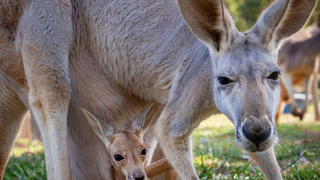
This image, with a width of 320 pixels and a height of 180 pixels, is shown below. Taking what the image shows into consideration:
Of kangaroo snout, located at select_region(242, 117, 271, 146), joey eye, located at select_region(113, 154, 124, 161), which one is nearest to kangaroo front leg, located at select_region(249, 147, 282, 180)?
kangaroo snout, located at select_region(242, 117, 271, 146)

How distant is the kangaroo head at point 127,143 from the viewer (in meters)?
2.85

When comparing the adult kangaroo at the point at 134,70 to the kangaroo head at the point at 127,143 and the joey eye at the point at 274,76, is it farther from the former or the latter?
the kangaroo head at the point at 127,143

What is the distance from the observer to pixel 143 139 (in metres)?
3.32

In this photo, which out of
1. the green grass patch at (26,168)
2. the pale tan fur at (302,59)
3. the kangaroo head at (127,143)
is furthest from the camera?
the pale tan fur at (302,59)

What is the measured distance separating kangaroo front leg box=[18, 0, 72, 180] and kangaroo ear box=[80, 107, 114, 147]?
284mm

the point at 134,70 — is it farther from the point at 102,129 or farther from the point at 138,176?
the point at 138,176

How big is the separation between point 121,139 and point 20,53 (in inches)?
44.1

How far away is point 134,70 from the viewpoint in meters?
2.92

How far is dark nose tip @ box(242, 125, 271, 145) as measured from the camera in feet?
6.16

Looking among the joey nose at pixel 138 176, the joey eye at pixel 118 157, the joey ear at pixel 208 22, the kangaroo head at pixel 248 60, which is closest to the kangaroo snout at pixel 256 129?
the kangaroo head at pixel 248 60

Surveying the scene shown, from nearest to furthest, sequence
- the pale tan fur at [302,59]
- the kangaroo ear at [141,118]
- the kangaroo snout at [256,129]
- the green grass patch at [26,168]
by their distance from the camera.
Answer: the kangaroo snout at [256,129] < the kangaroo ear at [141,118] < the green grass patch at [26,168] < the pale tan fur at [302,59]

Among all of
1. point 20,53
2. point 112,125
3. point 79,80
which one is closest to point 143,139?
point 112,125

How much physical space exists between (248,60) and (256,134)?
0.46 metres

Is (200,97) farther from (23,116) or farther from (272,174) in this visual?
(23,116)
